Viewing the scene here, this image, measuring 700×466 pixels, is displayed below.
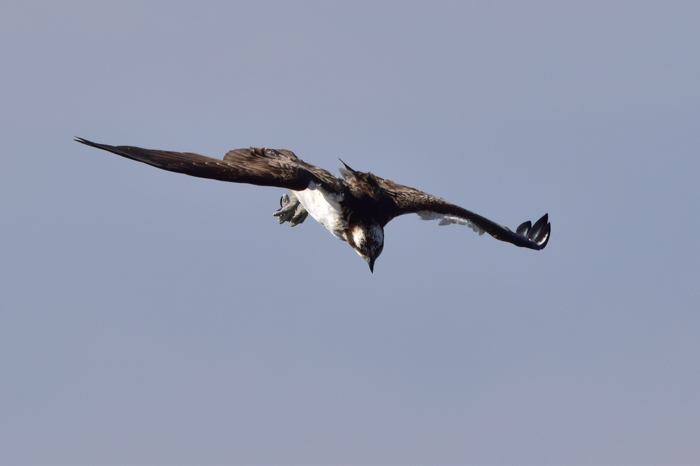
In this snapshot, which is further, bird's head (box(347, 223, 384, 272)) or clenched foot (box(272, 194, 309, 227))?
clenched foot (box(272, 194, 309, 227))

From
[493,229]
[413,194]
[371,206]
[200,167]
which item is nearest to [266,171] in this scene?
[200,167]

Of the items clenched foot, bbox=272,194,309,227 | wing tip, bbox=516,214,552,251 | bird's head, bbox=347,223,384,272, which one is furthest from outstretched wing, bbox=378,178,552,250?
clenched foot, bbox=272,194,309,227

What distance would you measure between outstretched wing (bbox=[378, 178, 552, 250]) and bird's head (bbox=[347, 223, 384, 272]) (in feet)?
3.64

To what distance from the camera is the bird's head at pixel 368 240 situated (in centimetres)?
1958

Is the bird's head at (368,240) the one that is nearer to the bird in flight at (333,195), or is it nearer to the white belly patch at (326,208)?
the bird in flight at (333,195)

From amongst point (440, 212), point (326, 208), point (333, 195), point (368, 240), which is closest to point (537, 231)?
point (440, 212)

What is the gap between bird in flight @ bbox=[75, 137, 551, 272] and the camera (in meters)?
16.7

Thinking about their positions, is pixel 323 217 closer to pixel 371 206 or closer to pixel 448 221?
pixel 371 206

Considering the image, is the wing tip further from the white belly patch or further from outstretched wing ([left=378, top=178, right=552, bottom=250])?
the white belly patch

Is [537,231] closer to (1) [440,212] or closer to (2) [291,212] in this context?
(1) [440,212]

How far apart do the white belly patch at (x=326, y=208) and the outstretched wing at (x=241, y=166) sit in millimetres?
271

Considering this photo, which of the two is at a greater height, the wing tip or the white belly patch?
the wing tip

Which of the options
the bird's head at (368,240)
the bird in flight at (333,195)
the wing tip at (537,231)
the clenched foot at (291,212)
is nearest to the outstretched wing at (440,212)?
the bird in flight at (333,195)

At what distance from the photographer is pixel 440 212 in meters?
21.9
